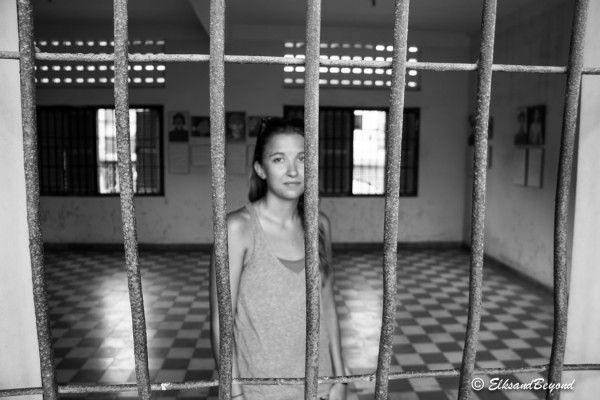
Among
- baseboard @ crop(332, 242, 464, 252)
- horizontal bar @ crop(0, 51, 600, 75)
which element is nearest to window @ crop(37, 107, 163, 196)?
baseboard @ crop(332, 242, 464, 252)

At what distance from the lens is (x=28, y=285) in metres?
0.92

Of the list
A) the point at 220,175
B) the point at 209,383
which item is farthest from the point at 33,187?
the point at 209,383

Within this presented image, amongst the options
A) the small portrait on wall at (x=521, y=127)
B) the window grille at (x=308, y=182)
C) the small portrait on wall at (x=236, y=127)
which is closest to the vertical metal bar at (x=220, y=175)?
the window grille at (x=308, y=182)

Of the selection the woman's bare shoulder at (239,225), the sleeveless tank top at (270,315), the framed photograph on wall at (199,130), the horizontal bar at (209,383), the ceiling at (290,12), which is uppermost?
the ceiling at (290,12)

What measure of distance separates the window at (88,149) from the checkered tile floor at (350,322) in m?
1.26

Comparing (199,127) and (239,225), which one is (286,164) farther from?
(199,127)

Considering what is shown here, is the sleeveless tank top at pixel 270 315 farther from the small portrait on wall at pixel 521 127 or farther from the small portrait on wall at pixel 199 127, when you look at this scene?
the small portrait on wall at pixel 199 127

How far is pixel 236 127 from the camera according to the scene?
7.70 metres

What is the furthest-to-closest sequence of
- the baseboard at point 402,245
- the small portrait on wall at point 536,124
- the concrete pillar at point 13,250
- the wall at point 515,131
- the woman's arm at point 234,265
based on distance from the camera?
the baseboard at point 402,245
the small portrait on wall at point 536,124
the wall at point 515,131
the woman's arm at point 234,265
the concrete pillar at point 13,250

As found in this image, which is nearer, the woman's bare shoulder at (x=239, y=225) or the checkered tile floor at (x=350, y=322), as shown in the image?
the woman's bare shoulder at (x=239, y=225)

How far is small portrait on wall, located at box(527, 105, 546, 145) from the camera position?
562cm

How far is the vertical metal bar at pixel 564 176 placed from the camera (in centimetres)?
90

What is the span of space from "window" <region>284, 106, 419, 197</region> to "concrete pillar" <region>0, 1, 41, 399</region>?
6971mm

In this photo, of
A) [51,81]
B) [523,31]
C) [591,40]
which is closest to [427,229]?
[523,31]
